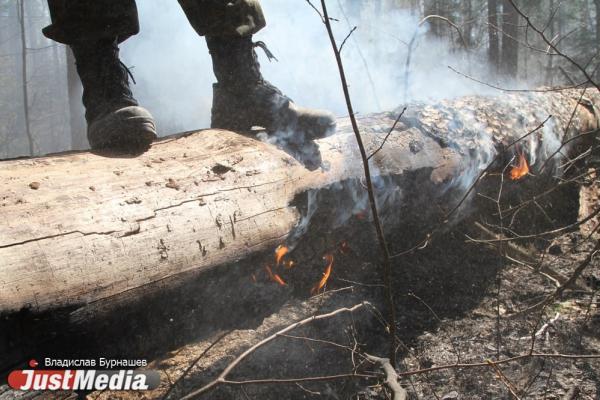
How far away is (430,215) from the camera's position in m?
2.68

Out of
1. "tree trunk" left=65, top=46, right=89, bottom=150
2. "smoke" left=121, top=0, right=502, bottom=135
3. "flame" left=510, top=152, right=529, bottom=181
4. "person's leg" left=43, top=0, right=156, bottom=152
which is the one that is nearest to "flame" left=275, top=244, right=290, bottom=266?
"person's leg" left=43, top=0, right=156, bottom=152

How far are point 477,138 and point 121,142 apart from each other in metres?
2.27

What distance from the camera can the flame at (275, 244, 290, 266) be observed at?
5.88 feet

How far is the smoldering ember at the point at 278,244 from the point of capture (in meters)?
1.22

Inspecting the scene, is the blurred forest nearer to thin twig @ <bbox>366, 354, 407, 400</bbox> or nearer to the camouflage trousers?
the camouflage trousers

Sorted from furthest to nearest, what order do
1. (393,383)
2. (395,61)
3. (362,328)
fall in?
1. (395,61)
2. (362,328)
3. (393,383)

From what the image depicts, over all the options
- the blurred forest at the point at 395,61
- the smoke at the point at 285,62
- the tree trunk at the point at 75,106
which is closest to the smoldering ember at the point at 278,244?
the blurred forest at the point at 395,61

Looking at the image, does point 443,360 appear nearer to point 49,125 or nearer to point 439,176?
point 439,176

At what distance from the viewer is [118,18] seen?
6.48ft

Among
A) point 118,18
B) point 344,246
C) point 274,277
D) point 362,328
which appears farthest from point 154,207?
point 362,328

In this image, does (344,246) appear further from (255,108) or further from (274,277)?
(255,108)

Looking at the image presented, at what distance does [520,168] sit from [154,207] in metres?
2.74

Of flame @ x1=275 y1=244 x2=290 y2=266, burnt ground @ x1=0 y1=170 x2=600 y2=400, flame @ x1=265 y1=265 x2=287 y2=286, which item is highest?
flame @ x1=275 y1=244 x2=290 y2=266

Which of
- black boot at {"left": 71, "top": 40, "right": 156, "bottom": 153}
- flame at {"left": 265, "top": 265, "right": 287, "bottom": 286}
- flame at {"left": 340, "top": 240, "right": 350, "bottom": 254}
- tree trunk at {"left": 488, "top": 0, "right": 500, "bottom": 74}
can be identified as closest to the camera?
black boot at {"left": 71, "top": 40, "right": 156, "bottom": 153}
